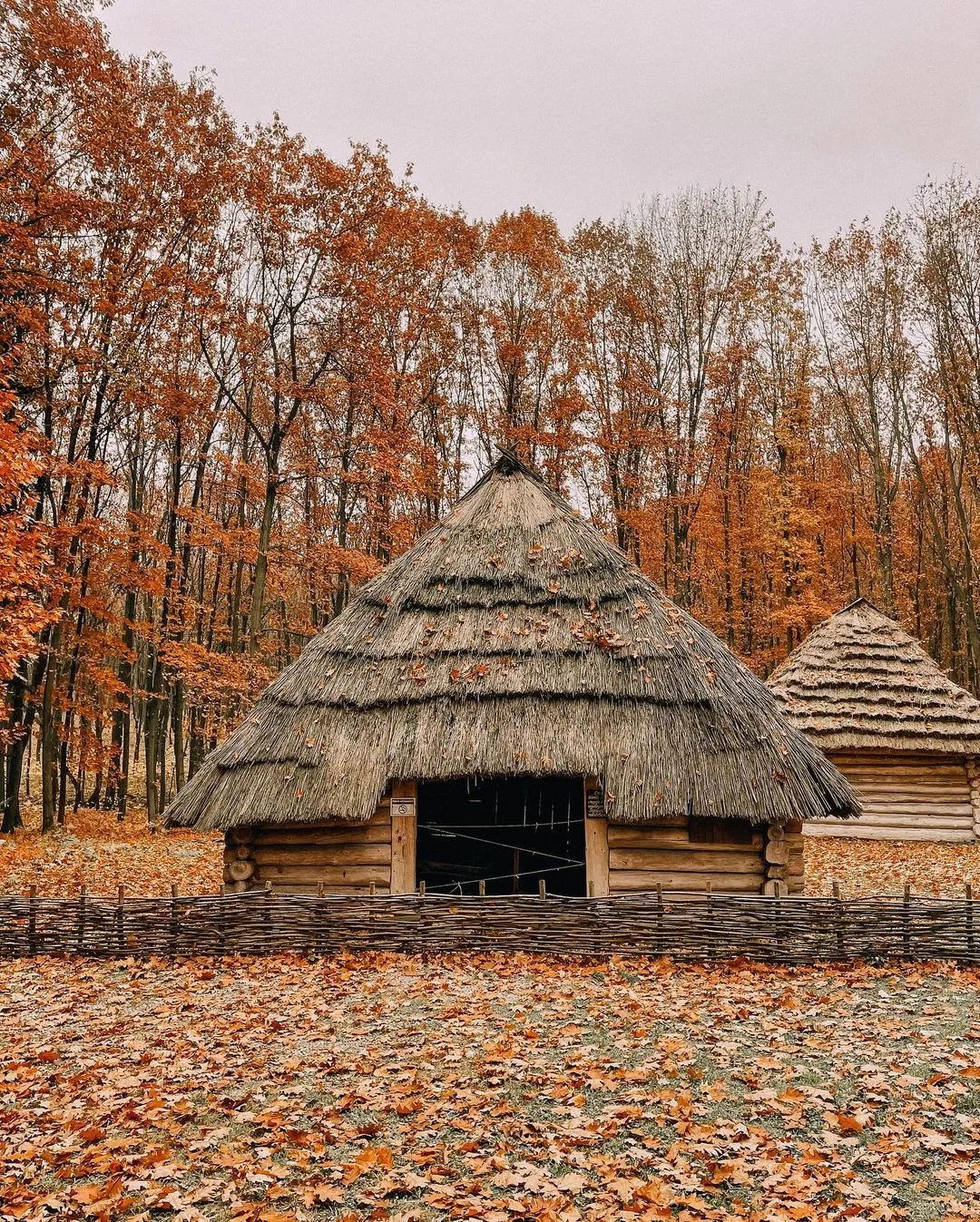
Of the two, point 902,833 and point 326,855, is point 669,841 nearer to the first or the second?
point 326,855

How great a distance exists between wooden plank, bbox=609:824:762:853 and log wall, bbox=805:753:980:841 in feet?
34.5

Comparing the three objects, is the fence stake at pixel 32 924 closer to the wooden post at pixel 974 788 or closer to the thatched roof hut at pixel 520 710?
the thatched roof hut at pixel 520 710

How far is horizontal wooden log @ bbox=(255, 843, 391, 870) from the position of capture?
447 inches

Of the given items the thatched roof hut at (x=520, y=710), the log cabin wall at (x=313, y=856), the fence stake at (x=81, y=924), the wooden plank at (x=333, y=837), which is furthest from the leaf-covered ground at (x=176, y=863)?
the thatched roof hut at (x=520, y=710)

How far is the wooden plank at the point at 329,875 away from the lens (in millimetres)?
11305

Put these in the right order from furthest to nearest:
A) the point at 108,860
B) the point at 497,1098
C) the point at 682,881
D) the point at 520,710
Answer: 1. the point at 108,860
2. the point at 520,710
3. the point at 682,881
4. the point at 497,1098

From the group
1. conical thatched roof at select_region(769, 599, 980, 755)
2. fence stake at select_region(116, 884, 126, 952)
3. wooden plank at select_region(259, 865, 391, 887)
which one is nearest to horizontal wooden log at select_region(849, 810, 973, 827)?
conical thatched roof at select_region(769, 599, 980, 755)

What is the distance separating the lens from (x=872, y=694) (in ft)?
67.1

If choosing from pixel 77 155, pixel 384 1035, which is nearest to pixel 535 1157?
pixel 384 1035

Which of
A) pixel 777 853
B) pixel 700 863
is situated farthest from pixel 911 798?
pixel 700 863

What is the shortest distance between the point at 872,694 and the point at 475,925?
1478 cm

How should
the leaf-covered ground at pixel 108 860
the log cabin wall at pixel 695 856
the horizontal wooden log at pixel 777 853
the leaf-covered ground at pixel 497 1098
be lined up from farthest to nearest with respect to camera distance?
the leaf-covered ground at pixel 108 860 → the log cabin wall at pixel 695 856 → the horizontal wooden log at pixel 777 853 → the leaf-covered ground at pixel 497 1098

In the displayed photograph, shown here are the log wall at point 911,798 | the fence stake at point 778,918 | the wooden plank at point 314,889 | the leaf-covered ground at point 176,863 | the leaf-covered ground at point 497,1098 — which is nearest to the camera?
the leaf-covered ground at point 497,1098

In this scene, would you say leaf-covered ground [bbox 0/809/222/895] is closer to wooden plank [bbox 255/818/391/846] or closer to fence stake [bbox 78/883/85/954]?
fence stake [bbox 78/883/85/954]
